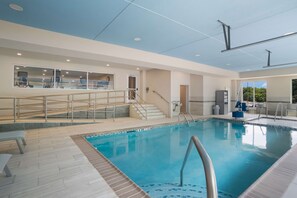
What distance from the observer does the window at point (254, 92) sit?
11337 millimetres

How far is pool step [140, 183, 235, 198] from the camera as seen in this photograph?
2381 millimetres

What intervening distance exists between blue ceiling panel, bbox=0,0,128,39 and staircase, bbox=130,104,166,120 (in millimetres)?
5157

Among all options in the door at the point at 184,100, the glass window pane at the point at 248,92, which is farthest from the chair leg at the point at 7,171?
the glass window pane at the point at 248,92

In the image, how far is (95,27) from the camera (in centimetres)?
372

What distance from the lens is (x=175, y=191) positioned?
246 cm

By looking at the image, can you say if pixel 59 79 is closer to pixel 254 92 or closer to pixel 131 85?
pixel 131 85

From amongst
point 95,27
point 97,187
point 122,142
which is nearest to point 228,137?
point 122,142

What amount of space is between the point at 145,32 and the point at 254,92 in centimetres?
Answer: 1134

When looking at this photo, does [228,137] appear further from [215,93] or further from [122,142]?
[215,93]

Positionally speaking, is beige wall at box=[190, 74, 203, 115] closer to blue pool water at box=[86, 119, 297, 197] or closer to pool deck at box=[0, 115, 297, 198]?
blue pool water at box=[86, 119, 297, 197]

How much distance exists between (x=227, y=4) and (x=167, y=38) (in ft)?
6.03

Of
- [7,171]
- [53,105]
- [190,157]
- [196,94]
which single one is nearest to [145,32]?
[190,157]

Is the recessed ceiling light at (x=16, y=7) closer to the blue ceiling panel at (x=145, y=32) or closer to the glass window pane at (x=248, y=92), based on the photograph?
the blue ceiling panel at (x=145, y=32)

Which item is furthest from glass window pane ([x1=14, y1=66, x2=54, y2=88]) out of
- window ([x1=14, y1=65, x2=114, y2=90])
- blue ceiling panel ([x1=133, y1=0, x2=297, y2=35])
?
blue ceiling panel ([x1=133, y1=0, x2=297, y2=35])
